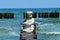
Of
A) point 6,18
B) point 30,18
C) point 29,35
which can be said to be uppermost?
point 30,18

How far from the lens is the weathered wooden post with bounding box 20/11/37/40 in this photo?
258 centimetres

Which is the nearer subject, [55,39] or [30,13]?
[30,13]

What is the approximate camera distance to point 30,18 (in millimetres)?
2629

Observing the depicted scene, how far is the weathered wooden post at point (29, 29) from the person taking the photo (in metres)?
Result: 2.58

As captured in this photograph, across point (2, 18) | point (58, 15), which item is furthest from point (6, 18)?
point (58, 15)

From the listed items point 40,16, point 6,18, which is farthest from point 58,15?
point 6,18

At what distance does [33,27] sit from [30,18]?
11cm

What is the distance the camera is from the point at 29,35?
8.48 ft

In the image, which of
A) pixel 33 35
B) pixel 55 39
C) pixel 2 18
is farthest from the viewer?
pixel 2 18

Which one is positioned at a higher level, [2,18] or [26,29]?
[26,29]

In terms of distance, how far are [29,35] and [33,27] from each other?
0.34 feet

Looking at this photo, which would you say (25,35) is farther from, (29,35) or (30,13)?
(30,13)

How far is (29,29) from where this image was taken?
2.64 meters

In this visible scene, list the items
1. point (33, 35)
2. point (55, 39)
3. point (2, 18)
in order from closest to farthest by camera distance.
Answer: point (33, 35) < point (55, 39) < point (2, 18)
